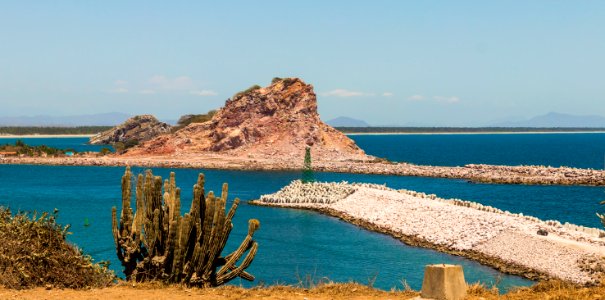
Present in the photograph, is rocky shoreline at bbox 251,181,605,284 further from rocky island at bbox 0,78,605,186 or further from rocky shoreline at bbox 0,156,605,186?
rocky island at bbox 0,78,605,186

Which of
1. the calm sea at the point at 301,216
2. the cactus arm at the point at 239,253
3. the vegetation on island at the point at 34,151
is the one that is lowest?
the calm sea at the point at 301,216

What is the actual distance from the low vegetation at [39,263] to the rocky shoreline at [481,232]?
13091mm

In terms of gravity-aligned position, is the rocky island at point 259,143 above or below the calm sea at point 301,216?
above

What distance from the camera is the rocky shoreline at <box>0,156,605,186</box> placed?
7138 cm

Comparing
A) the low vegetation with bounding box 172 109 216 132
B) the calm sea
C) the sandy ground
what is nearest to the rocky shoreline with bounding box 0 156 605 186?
the calm sea

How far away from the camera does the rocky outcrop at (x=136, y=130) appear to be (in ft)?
493

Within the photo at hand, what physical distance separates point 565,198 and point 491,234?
89.2 feet

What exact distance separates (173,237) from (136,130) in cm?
14617

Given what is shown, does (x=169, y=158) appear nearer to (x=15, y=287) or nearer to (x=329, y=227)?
(x=329, y=227)

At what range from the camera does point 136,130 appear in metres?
155

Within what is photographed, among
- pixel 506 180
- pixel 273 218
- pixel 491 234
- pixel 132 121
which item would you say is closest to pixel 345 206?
pixel 273 218

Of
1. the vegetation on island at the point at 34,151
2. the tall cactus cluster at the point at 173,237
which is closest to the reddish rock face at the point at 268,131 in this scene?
the vegetation on island at the point at 34,151

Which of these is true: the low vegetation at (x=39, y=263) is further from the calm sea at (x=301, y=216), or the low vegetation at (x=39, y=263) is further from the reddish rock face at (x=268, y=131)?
the reddish rock face at (x=268, y=131)

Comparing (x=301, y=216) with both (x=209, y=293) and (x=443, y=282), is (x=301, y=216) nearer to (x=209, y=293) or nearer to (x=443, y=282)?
(x=209, y=293)
